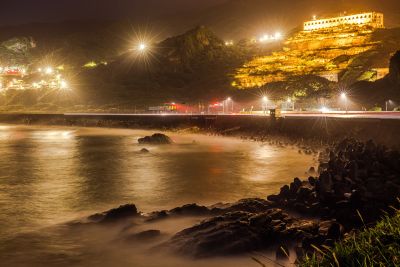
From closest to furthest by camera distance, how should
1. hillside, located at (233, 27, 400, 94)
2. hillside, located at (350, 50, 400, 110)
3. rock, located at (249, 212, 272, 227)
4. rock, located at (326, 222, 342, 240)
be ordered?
rock, located at (326, 222, 342, 240), rock, located at (249, 212, 272, 227), hillside, located at (350, 50, 400, 110), hillside, located at (233, 27, 400, 94)

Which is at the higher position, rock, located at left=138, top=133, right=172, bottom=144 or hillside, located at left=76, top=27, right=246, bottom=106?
hillside, located at left=76, top=27, right=246, bottom=106

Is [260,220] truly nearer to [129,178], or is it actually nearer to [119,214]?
[119,214]

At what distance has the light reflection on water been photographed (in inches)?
789

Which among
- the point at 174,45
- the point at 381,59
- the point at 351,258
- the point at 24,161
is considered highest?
the point at 174,45

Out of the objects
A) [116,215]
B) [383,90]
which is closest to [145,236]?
[116,215]

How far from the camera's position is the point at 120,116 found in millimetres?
85750

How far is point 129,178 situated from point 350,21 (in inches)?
5436

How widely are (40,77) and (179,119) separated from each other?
11648 centimetres

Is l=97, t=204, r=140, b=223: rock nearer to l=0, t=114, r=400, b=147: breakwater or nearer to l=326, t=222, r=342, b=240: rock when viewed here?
l=326, t=222, r=342, b=240: rock

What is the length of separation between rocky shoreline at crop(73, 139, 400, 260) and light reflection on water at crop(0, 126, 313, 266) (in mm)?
4060

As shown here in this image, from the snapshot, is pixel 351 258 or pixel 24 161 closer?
pixel 351 258

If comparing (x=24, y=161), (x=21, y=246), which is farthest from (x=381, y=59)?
(x=21, y=246)

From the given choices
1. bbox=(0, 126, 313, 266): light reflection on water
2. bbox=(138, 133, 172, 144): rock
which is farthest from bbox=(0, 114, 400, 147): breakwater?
bbox=(138, 133, 172, 144): rock

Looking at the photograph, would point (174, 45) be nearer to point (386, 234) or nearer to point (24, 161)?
point (24, 161)
